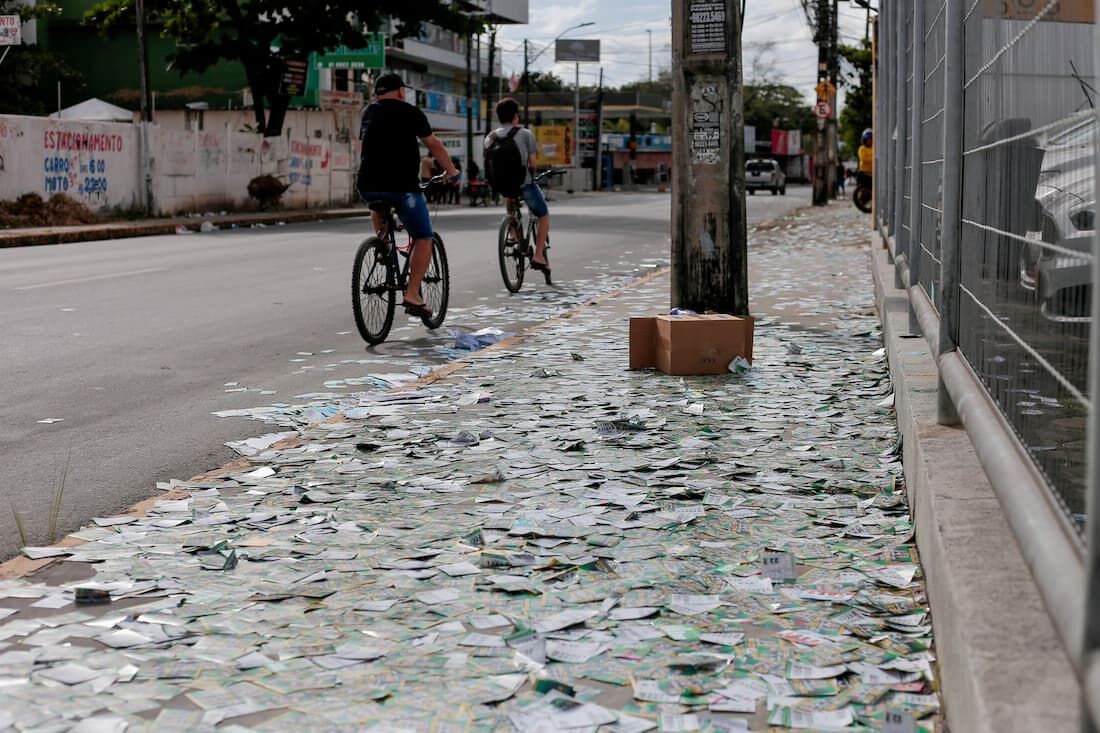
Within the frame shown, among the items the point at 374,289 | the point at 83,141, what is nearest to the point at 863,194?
the point at 83,141

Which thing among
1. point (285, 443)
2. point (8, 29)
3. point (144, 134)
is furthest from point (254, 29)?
point (285, 443)

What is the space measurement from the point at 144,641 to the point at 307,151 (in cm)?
3868

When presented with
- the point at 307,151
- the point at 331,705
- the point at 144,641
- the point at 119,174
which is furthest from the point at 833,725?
the point at 307,151

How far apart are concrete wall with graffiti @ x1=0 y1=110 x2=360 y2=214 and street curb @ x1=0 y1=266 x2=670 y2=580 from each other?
1862 cm

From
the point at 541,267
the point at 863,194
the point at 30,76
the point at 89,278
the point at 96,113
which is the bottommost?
the point at 89,278

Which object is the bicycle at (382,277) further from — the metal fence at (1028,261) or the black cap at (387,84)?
the metal fence at (1028,261)

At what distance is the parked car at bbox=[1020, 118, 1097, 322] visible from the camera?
2562 mm

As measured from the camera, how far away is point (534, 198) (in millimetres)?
13391

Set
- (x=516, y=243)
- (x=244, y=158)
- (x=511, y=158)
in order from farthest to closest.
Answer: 1. (x=244, y=158)
2. (x=516, y=243)
3. (x=511, y=158)

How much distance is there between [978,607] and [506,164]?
1067cm

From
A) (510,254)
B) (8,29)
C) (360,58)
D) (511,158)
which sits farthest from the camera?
(360,58)

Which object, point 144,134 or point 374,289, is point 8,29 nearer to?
point 144,134

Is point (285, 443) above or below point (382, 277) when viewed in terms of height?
Answer: below

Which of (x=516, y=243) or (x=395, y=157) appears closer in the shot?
(x=395, y=157)
